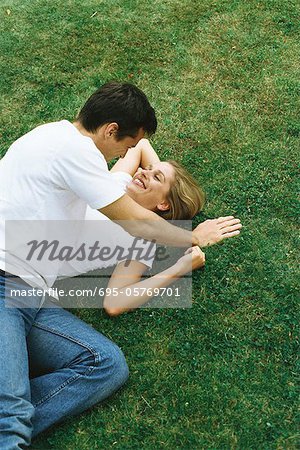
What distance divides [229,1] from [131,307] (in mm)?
4179

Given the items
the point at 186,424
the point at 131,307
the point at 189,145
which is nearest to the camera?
the point at 186,424

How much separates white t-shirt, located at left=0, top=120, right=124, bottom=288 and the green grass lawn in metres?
0.97

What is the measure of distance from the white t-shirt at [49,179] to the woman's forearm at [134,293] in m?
0.63

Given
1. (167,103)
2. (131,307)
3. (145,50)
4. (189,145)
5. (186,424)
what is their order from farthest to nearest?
(145,50) → (167,103) → (189,145) → (131,307) → (186,424)

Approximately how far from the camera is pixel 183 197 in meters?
4.60

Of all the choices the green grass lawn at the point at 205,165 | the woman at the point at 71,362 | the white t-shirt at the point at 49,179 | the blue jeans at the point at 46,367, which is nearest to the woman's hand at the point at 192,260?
the green grass lawn at the point at 205,165

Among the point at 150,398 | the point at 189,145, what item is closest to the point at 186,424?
the point at 150,398

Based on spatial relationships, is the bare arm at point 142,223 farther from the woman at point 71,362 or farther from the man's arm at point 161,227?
the woman at point 71,362

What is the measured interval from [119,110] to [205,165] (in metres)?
1.60

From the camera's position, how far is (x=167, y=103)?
580 centimetres

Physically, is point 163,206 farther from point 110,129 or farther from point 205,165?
point 110,129

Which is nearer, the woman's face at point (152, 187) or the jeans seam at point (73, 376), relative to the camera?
the jeans seam at point (73, 376)

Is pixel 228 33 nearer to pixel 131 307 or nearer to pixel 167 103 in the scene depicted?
pixel 167 103

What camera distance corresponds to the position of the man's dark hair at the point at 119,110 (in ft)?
12.3
